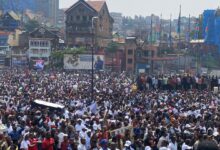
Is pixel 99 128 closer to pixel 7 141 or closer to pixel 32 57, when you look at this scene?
pixel 7 141

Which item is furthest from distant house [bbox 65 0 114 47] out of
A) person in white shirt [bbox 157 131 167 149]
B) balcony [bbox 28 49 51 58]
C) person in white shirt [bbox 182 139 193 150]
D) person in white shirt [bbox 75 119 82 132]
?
person in white shirt [bbox 182 139 193 150]

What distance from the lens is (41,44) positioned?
290 ft

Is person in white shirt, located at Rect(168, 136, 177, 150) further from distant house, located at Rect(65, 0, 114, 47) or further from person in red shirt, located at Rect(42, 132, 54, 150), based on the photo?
distant house, located at Rect(65, 0, 114, 47)

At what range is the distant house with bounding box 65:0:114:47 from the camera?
93750 millimetres

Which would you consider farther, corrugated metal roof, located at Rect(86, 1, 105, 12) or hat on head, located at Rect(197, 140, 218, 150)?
corrugated metal roof, located at Rect(86, 1, 105, 12)

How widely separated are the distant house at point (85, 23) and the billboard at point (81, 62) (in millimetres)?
19294

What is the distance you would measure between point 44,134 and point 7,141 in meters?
1.10

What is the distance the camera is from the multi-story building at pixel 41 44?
87688mm

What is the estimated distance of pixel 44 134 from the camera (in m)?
15.6

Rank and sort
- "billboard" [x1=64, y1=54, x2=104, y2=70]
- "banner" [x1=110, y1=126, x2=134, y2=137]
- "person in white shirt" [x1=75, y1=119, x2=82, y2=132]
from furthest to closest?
"billboard" [x1=64, y1=54, x2=104, y2=70] < "person in white shirt" [x1=75, y1=119, x2=82, y2=132] < "banner" [x1=110, y1=126, x2=134, y2=137]

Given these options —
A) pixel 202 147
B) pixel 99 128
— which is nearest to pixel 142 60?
pixel 99 128

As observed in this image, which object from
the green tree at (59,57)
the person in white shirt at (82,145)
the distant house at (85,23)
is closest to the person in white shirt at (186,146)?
the person in white shirt at (82,145)

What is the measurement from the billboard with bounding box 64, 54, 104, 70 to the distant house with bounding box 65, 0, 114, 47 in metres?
19.3

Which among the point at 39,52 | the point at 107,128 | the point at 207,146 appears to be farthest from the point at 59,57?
the point at 207,146
